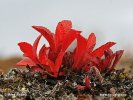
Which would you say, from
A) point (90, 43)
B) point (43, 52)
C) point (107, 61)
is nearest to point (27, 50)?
point (43, 52)

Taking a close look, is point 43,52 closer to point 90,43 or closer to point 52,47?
point 52,47

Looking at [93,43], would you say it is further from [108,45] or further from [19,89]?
[19,89]

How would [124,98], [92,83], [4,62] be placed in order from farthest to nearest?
[4,62]
[92,83]
[124,98]

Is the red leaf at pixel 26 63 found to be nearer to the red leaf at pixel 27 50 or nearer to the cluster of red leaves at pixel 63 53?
the cluster of red leaves at pixel 63 53

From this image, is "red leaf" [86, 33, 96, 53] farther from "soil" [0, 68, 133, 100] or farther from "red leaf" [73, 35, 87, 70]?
"soil" [0, 68, 133, 100]

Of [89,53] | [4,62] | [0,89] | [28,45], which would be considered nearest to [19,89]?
[0,89]

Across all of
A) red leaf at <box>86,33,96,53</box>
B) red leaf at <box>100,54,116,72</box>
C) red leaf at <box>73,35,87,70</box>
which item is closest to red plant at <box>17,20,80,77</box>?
red leaf at <box>73,35,87,70</box>

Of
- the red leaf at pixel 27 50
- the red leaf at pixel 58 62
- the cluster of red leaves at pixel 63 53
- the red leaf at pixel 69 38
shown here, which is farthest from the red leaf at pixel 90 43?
the red leaf at pixel 27 50
